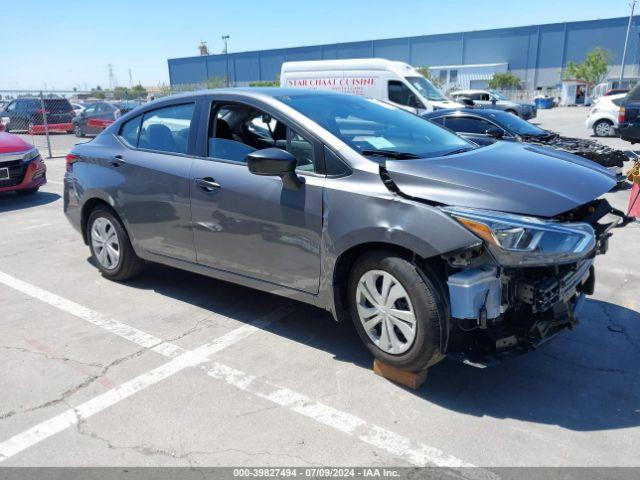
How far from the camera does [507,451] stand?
275 cm

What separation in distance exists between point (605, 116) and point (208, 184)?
58.8ft

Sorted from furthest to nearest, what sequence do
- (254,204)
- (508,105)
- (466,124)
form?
(508,105) → (466,124) → (254,204)

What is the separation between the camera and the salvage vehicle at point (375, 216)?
294 centimetres

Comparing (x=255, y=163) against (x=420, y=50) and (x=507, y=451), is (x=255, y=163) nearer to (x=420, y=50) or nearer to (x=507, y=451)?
(x=507, y=451)

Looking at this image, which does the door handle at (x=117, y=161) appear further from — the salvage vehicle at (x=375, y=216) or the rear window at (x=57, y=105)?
the rear window at (x=57, y=105)

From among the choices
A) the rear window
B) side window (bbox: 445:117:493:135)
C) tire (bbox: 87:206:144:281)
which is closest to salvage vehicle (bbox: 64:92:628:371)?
tire (bbox: 87:206:144:281)

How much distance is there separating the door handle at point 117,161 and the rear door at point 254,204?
995 mm

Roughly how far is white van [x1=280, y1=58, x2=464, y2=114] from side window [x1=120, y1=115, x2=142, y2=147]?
40.0 ft

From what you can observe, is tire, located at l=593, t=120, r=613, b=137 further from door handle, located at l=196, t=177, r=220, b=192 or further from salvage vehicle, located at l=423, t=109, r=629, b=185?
door handle, located at l=196, t=177, r=220, b=192

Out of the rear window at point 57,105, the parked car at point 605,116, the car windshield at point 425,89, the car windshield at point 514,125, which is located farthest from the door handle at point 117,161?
the rear window at point 57,105

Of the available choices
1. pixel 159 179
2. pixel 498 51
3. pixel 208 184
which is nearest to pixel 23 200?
pixel 159 179

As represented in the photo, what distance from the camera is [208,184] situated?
13.4ft

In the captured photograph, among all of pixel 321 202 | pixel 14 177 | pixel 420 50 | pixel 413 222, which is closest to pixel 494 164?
pixel 413 222

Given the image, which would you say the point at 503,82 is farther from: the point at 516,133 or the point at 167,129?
the point at 167,129
